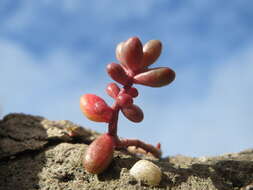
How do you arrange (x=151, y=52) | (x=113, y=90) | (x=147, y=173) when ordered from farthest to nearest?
(x=151, y=52) → (x=113, y=90) → (x=147, y=173)

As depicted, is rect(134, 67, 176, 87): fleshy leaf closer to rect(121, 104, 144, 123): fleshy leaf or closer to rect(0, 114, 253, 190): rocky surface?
rect(121, 104, 144, 123): fleshy leaf

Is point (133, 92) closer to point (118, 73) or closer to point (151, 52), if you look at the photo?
point (118, 73)

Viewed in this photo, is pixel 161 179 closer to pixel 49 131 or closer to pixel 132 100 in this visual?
pixel 132 100

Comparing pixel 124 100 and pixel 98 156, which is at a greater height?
pixel 124 100

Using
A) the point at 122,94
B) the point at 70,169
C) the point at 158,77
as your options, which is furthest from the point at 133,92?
the point at 70,169

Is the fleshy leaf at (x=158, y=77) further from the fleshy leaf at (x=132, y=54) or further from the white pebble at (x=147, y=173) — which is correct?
the white pebble at (x=147, y=173)

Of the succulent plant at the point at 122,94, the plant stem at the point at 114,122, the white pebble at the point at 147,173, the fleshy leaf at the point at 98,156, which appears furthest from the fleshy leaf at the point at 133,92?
the white pebble at the point at 147,173

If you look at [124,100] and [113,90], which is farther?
[113,90]
